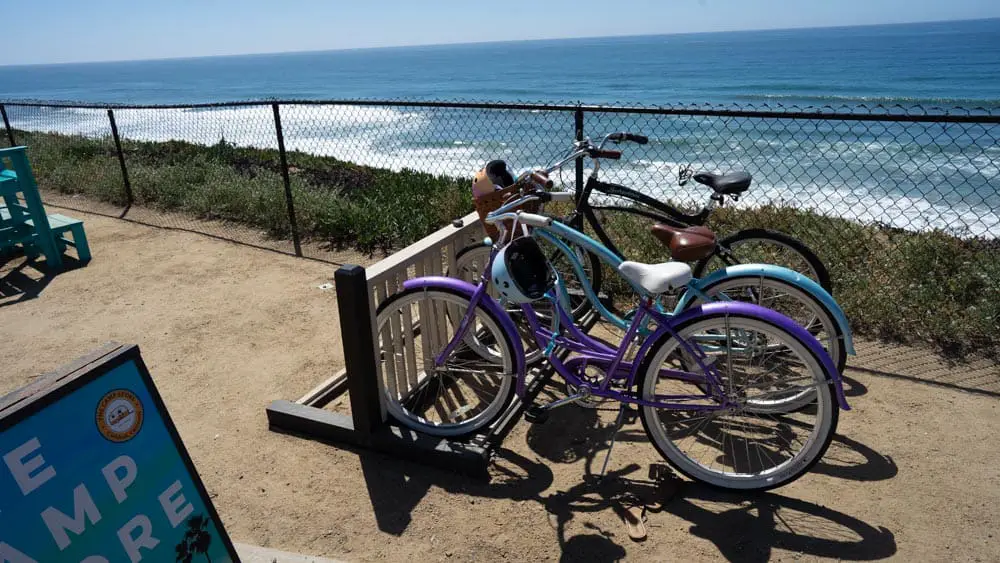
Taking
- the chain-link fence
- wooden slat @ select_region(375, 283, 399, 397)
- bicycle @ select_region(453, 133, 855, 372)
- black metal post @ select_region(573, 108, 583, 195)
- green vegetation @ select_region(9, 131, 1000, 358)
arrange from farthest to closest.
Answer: black metal post @ select_region(573, 108, 583, 195), the chain-link fence, green vegetation @ select_region(9, 131, 1000, 358), wooden slat @ select_region(375, 283, 399, 397), bicycle @ select_region(453, 133, 855, 372)

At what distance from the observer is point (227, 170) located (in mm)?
9781

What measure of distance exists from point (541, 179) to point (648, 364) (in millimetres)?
1112

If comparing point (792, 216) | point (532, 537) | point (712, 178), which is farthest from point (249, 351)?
point (792, 216)

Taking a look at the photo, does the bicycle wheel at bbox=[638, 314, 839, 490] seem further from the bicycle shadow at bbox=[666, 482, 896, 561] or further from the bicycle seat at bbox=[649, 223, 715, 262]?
the bicycle seat at bbox=[649, 223, 715, 262]

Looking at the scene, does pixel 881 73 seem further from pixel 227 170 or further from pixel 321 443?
pixel 321 443

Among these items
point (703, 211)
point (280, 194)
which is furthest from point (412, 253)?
point (280, 194)

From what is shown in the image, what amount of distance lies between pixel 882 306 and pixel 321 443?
12.4 ft

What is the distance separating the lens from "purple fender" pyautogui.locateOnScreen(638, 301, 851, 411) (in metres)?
2.80

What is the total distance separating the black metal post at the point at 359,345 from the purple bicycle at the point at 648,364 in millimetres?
132

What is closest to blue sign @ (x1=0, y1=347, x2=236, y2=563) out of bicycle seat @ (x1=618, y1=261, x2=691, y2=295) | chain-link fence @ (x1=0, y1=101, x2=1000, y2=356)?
bicycle seat @ (x1=618, y1=261, x2=691, y2=295)

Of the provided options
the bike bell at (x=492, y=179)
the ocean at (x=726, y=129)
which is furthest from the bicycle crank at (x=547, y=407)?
the ocean at (x=726, y=129)

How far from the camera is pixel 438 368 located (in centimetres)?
368

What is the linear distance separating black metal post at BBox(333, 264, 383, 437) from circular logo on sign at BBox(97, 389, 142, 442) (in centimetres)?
121

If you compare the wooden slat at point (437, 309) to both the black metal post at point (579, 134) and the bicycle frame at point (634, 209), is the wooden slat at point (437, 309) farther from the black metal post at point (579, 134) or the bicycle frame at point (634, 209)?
the black metal post at point (579, 134)
